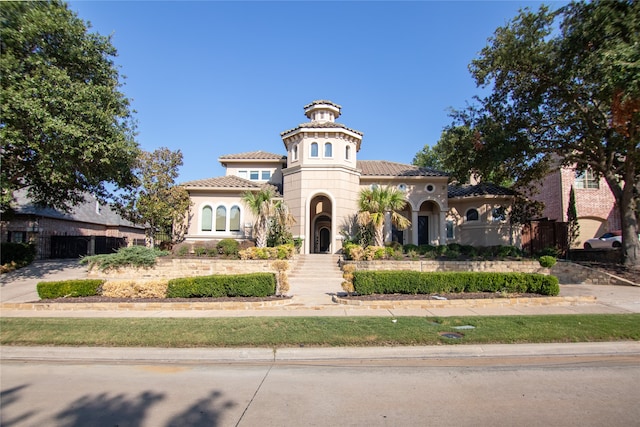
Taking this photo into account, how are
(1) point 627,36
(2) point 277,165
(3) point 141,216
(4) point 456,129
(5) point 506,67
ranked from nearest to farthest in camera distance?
(1) point 627,36
(5) point 506,67
(4) point 456,129
(3) point 141,216
(2) point 277,165

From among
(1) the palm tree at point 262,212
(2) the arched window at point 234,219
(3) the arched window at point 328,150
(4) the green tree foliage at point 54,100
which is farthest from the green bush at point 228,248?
(3) the arched window at point 328,150

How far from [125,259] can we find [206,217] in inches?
263

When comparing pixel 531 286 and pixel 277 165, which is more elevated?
pixel 277 165

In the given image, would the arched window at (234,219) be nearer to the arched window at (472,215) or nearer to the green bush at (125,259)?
the green bush at (125,259)

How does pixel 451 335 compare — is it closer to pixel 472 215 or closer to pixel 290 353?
pixel 290 353

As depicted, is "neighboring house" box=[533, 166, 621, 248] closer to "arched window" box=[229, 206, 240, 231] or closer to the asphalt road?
"arched window" box=[229, 206, 240, 231]

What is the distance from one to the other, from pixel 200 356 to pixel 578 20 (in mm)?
18686

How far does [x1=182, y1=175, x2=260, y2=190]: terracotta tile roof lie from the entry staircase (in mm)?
6689

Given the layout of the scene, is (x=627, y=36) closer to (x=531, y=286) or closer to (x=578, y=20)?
(x=578, y=20)

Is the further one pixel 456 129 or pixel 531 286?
pixel 456 129

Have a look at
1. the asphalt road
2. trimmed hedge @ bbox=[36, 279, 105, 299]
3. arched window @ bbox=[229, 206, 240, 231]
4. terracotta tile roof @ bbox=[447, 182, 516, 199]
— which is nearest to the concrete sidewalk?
trimmed hedge @ bbox=[36, 279, 105, 299]

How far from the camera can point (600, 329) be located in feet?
24.1

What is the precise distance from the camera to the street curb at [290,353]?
6.31 metres

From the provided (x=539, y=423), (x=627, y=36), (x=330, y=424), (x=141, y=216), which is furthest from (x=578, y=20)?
(x=141, y=216)
